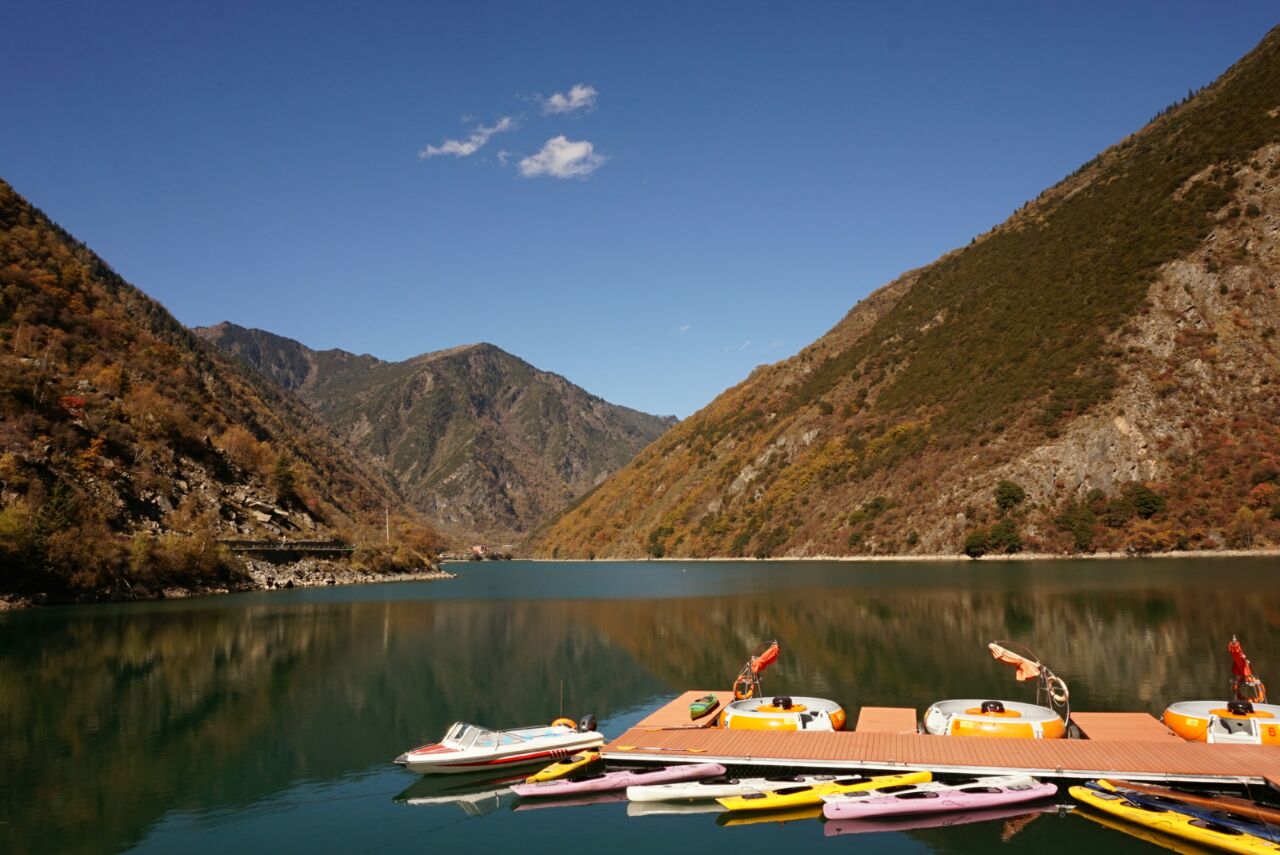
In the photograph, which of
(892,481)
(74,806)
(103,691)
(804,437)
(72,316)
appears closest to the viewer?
(74,806)

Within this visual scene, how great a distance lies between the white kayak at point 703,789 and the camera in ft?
76.3

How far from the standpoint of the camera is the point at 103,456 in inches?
4035

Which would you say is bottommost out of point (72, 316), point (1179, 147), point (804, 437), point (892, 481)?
point (892, 481)

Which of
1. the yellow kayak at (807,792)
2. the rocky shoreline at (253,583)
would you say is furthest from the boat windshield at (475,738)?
the rocky shoreline at (253,583)

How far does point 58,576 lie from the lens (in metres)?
85.8

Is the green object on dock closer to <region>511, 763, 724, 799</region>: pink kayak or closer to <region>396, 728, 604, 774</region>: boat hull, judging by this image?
<region>396, 728, 604, 774</region>: boat hull

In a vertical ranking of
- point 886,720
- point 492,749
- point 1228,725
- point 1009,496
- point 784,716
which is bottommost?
point 492,749

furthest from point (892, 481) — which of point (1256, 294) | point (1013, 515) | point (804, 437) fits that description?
point (1256, 294)

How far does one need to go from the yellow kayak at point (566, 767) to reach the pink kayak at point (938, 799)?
303 inches

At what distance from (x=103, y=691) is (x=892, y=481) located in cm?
13863

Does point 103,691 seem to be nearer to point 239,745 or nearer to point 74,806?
point 239,745

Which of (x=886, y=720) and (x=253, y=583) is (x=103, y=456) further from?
(x=886, y=720)

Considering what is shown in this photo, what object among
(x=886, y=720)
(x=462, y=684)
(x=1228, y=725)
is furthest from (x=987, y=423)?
(x=1228, y=725)

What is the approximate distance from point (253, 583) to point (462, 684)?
275 feet
